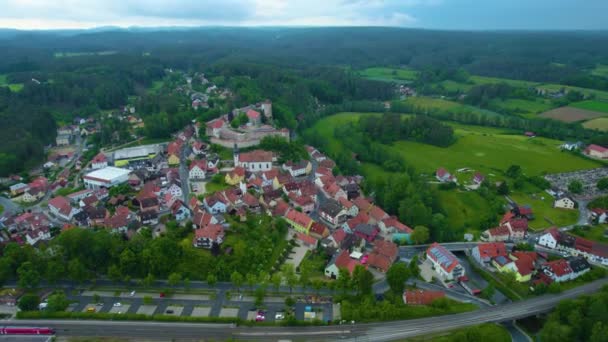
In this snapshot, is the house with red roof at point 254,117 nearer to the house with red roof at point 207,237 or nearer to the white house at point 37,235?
the house with red roof at point 207,237

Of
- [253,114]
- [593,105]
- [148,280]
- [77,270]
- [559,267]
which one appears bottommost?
[148,280]

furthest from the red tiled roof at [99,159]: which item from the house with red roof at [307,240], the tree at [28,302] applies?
the house with red roof at [307,240]

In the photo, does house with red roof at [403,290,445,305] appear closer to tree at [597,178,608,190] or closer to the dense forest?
tree at [597,178,608,190]

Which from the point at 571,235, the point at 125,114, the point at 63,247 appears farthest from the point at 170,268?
the point at 125,114

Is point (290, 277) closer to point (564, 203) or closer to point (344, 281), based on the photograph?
point (344, 281)

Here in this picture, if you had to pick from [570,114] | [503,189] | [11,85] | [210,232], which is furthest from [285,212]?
[11,85]

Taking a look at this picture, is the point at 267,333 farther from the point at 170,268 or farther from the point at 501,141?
the point at 501,141
